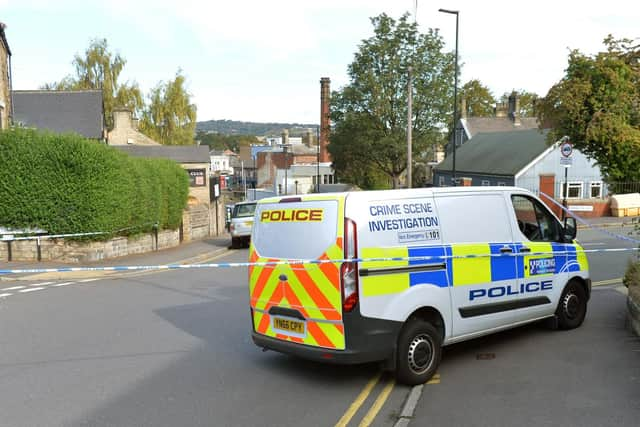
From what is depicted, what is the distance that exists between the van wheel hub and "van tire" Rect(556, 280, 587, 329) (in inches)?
108

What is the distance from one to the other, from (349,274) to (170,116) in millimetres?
55529

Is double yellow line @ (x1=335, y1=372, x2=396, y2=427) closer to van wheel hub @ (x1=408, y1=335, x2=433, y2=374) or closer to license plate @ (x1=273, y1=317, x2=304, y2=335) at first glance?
van wheel hub @ (x1=408, y1=335, x2=433, y2=374)

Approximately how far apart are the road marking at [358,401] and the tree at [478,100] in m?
74.4

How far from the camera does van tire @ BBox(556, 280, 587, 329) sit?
8.23 m

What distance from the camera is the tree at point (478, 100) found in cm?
7725

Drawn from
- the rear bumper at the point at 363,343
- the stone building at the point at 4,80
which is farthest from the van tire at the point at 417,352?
the stone building at the point at 4,80

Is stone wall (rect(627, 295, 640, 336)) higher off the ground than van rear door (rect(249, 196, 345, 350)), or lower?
lower

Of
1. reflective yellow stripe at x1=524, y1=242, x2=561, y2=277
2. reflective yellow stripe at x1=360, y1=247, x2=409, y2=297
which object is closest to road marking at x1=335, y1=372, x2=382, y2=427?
reflective yellow stripe at x1=360, y1=247, x2=409, y2=297

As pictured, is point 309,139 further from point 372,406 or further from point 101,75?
point 372,406

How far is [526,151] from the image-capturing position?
3931 cm

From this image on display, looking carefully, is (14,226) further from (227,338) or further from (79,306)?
(227,338)

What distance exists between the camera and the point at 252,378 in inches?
263

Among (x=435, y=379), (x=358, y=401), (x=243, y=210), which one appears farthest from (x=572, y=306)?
(x=243, y=210)

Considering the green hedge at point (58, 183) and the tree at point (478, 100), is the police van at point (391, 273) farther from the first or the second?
the tree at point (478, 100)
